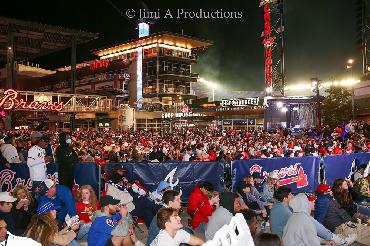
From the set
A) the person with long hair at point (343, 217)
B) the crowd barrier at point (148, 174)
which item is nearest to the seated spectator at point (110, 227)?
the person with long hair at point (343, 217)

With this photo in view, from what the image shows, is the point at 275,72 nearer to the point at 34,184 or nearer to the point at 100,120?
the point at 100,120

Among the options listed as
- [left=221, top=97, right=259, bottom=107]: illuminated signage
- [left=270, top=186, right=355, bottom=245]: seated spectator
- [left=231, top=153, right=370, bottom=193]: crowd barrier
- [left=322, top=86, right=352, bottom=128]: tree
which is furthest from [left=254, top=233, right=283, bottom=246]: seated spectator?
[left=221, top=97, right=259, bottom=107]: illuminated signage

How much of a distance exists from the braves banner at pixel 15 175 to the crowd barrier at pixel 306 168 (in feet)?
20.1

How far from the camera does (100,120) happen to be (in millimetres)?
69188

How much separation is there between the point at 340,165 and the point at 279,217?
790cm

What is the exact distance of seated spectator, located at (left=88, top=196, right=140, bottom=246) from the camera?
5.07 metres

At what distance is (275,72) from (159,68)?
28.2m

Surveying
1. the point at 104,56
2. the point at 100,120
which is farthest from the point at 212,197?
the point at 104,56

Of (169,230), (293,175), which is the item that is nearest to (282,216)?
(169,230)

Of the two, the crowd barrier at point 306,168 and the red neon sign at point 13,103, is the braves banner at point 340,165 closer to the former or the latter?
the crowd barrier at point 306,168

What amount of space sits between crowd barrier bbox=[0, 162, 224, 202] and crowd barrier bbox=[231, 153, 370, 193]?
135 centimetres

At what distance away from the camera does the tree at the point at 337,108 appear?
Result: 51.3m

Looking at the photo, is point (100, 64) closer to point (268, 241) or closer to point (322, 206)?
point (322, 206)

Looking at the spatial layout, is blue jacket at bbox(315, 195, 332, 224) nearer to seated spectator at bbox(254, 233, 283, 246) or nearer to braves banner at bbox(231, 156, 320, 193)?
seated spectator at bbox(254, 233, 283, 246)
